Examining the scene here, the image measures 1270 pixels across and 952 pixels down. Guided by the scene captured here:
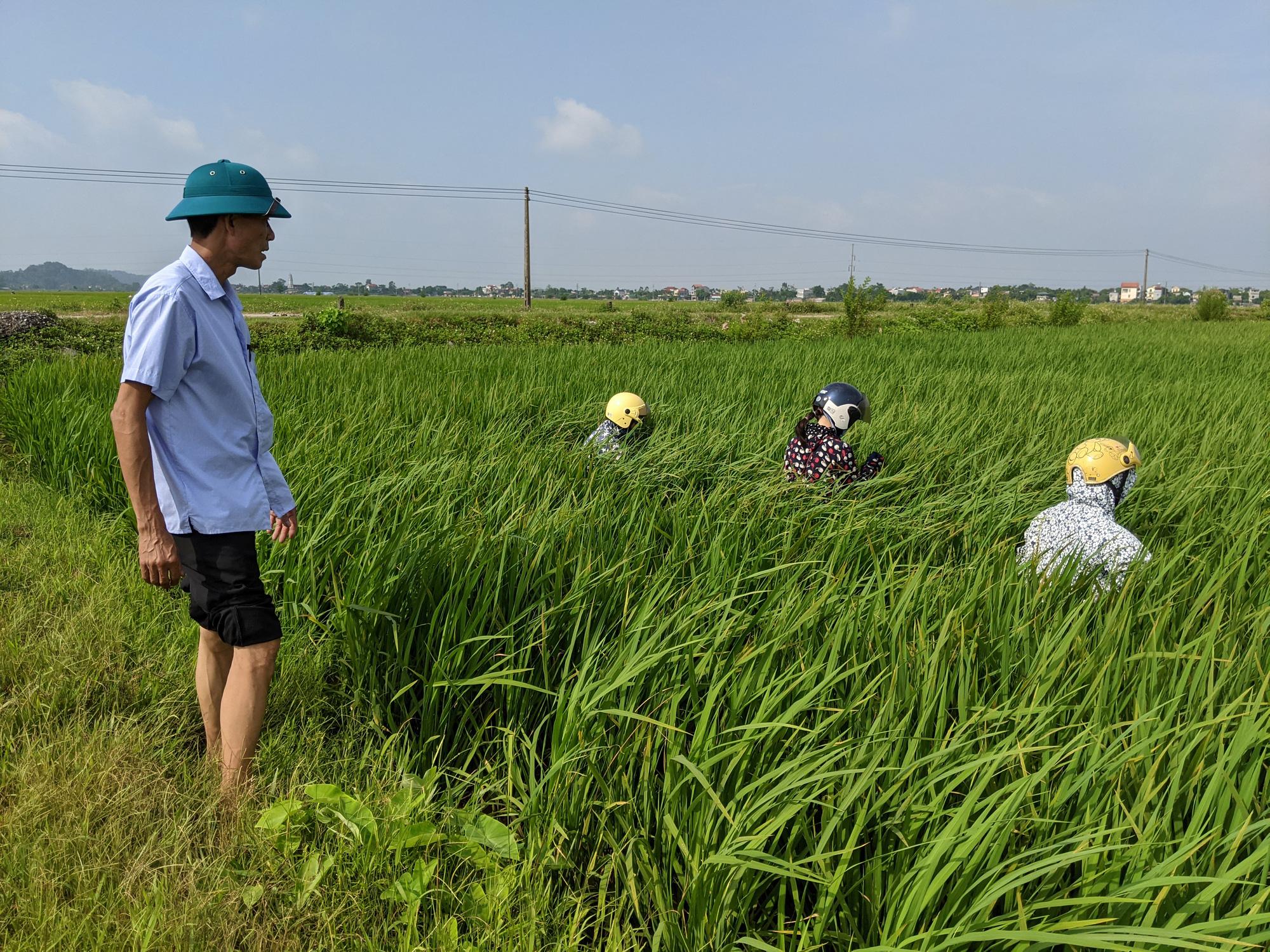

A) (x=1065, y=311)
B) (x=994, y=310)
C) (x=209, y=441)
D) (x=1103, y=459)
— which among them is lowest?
(x=1103, y=459)

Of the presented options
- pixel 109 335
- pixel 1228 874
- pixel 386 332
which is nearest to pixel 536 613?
pixel 1228 874

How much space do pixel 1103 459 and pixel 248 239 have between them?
2.72 meters

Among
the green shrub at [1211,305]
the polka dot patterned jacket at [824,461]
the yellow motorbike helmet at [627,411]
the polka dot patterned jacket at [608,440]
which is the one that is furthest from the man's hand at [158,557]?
the green shrub at [1211,305]

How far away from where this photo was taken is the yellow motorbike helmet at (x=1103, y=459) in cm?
251

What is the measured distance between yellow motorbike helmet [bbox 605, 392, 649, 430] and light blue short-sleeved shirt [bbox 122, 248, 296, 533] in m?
2.15

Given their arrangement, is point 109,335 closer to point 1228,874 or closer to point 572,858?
point 572,858

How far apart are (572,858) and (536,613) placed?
0.69 metres

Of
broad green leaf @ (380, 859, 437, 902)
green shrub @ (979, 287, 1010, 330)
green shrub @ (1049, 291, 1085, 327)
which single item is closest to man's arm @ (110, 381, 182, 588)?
broad green leaf @ (380, 859, 437, 902)

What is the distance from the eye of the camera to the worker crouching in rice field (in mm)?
3104

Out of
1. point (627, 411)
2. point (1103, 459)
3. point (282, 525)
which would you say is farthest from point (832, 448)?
point (282, 525)

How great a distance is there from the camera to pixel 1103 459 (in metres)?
2.52

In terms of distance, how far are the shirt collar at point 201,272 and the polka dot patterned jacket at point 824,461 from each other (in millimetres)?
2195

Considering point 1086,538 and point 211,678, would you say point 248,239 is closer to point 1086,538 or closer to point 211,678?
point 211,678

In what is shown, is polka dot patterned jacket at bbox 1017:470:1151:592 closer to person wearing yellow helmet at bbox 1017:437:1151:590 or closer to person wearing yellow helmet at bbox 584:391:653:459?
person wearing yellow helmet at bbox 1017:437:1151:590
